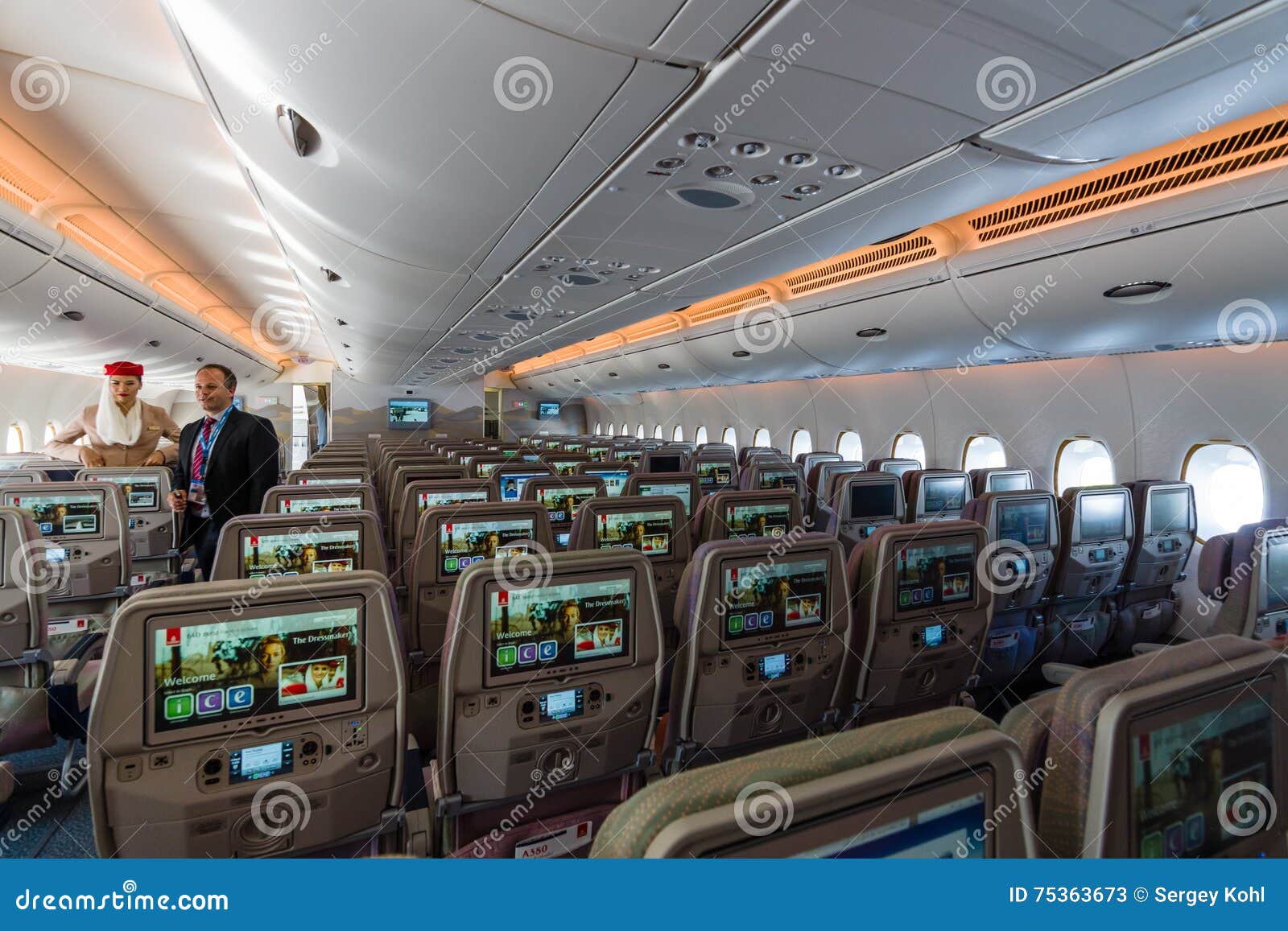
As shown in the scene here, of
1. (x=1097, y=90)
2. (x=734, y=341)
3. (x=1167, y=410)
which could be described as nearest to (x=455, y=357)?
(x=734, y=341)

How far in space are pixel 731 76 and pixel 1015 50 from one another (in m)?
0.85

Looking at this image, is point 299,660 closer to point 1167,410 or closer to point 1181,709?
point 1181,709

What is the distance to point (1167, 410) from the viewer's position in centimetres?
656

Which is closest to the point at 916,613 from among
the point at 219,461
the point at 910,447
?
the point at 219,461

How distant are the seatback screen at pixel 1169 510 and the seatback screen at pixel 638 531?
404cm

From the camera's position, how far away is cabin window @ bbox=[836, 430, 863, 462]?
1203cm

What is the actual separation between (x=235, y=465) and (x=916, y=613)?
4.28 m

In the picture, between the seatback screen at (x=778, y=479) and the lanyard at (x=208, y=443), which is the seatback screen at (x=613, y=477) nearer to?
the seatback screen at (x=778, y=479)

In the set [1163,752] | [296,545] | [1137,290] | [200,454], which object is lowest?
[1163,752]

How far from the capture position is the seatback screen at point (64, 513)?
4.23 metres

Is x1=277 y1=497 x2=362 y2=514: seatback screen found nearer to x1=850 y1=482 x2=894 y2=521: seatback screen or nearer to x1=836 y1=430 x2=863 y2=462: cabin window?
x1=850 y1=482 x2=894 y2=521: seatback screen

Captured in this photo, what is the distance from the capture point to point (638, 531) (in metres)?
4.30

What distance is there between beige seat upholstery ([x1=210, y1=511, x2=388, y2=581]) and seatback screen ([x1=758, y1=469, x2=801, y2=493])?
17.4ft

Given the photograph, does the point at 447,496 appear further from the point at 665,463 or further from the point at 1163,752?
the point at 665,463
